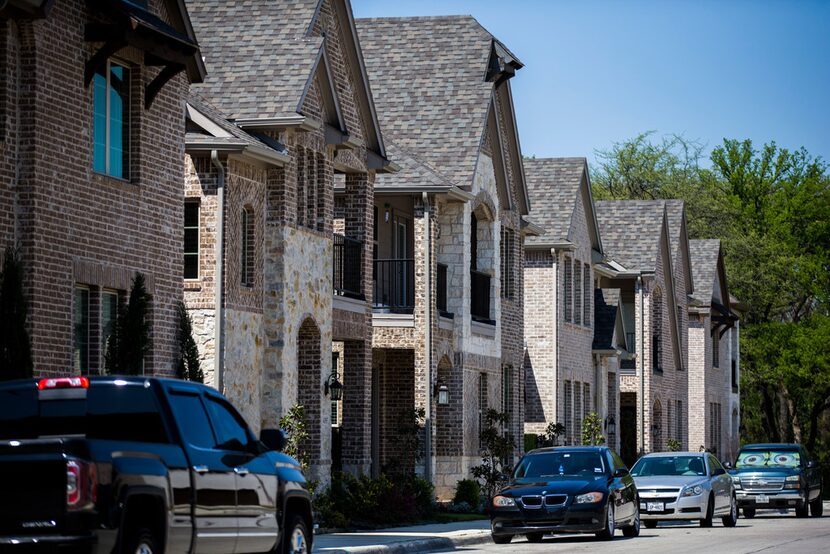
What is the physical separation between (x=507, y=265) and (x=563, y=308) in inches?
204

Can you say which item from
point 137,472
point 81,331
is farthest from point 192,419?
point 81,331

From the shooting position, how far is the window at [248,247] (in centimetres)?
2755

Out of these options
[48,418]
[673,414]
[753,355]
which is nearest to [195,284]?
[48,418]

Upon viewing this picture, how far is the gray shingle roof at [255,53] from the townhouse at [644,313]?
84.1 ft

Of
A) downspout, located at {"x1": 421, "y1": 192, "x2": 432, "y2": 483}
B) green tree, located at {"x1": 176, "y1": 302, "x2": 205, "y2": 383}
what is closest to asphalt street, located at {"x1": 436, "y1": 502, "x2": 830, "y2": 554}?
green tree, located at {"x1": 176, "y1": 302, "x2": 205, "y2": 383}

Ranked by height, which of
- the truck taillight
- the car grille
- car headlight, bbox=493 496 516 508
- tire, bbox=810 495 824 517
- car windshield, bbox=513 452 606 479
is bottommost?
tire, bbox=810 495 824 517

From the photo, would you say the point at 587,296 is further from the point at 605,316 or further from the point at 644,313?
the point at 644,313

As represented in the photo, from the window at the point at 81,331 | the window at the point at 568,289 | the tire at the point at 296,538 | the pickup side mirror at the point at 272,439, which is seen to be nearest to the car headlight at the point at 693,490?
the window at the point at 81,331

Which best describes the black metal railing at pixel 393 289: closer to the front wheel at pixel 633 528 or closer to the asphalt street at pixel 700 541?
the asphalt street at pixel 700 541

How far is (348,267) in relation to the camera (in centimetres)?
3225

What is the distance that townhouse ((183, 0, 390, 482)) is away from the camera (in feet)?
86.7

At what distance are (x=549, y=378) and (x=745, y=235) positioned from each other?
120ft

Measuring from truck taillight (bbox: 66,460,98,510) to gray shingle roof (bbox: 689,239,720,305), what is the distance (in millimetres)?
56459

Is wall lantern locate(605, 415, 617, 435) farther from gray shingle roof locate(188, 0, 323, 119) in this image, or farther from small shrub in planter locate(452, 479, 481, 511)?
gray shingle roof locate(188, 0, 323, 119)
